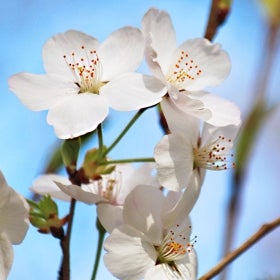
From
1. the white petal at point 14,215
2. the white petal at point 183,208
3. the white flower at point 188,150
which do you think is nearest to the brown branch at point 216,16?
the white flower at point 188,150

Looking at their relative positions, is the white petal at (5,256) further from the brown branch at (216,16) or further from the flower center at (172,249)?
the brown branch at (216,16)

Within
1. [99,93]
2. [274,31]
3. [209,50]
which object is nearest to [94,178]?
[99,93]

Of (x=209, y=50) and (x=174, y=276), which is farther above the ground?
(x=209, y=50)

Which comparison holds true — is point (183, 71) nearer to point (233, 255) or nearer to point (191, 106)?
point (191, 106)

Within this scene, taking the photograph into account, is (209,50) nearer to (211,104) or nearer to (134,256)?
(211,104)

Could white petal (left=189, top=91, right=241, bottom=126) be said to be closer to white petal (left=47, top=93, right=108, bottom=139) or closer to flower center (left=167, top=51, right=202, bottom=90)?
flower center (left=167, top=51, right=202, bottom=90)

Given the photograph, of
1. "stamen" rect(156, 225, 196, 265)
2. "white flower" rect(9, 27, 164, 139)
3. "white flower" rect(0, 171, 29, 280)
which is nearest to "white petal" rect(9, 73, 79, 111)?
"white flower" rect(9, 27, 164, 139)

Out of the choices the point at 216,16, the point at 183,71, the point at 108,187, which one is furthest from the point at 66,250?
the point at 216,16
